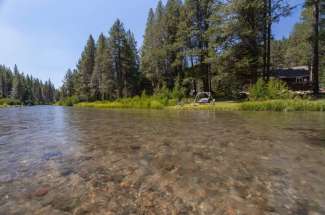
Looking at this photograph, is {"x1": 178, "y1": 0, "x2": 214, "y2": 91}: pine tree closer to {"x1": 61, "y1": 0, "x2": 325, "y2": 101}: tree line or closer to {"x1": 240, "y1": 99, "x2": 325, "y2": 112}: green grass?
{"x1": 61, "y1": 0, "x2": 325, "y2": 101}: tree line

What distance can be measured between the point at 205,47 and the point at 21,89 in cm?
7226

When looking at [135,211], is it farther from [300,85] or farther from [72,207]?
[300,85]

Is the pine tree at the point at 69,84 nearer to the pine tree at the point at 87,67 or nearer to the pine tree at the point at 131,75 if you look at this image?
the pine tree at the point at 87,67

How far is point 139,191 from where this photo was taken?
2732mm

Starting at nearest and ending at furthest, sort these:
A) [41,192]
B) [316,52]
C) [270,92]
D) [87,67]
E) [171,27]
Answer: [41,192]
[270,92]
[316,52]
[171,27]
[87,67]

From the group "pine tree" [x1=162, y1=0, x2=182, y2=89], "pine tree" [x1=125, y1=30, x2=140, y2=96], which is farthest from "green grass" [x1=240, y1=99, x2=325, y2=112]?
"pine tree" [x1=125, y1=30, x2=140, y2=96]

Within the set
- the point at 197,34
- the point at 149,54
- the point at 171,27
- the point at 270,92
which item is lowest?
the point at 270,92

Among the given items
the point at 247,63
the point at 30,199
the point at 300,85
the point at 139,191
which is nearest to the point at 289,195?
the point at 139,191

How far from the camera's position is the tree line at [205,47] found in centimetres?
2123

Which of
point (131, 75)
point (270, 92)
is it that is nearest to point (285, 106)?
point (270, 92)

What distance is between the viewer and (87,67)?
161 feet

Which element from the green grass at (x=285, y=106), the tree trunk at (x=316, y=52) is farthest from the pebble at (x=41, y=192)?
the tree trunk at (x=316, y=52)

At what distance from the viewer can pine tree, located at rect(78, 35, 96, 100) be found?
48625mm

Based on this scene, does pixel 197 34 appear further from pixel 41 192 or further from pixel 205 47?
pixel 41 192
